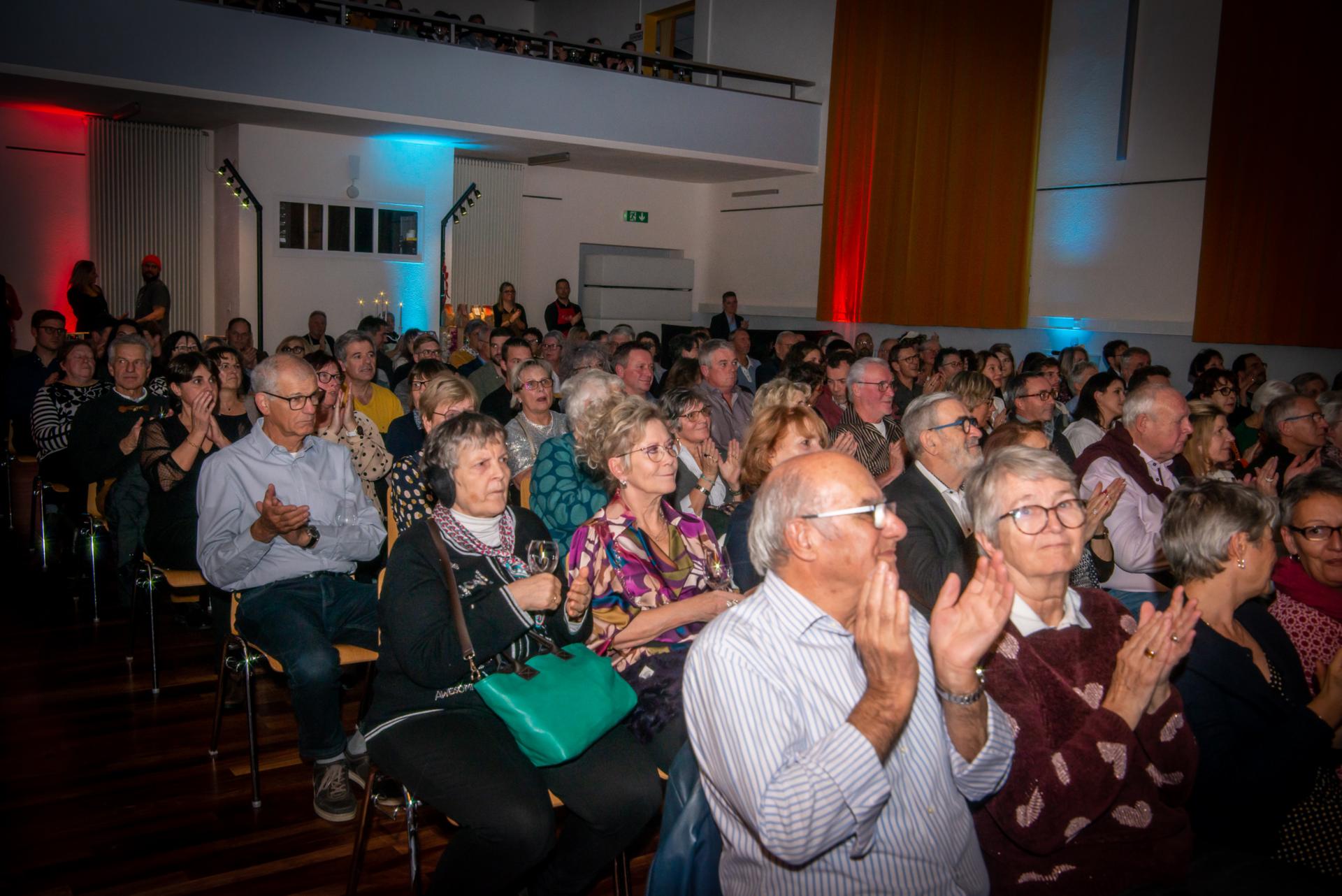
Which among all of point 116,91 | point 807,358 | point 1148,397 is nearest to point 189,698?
point 1148,397

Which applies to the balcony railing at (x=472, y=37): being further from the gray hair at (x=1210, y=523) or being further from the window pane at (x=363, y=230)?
the gray hair at (x=1210, y=523)

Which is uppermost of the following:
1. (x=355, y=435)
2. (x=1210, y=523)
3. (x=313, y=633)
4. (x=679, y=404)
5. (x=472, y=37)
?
(x=472, y=37)

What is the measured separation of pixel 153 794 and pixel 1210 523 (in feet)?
10.2

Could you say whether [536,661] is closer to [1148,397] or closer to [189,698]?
[189,698]

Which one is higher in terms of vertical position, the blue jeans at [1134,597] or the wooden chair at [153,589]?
the blue jeans at [1134,597]

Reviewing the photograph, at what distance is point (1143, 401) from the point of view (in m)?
3.59

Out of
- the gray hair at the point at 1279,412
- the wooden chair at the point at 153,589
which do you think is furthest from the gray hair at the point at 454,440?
the gray hair at the point at 1279,412

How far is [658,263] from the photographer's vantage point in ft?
48.2

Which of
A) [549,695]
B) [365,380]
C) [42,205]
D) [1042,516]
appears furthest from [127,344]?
[42,205]

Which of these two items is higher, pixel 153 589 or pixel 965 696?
pixel 965 696

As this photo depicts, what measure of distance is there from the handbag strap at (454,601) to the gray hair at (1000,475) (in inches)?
45.9

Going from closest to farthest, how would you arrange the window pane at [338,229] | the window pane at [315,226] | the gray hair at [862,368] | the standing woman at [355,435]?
1. the standing woman at [355,435]
2. the gray hair at [862,368]
3. the window pane at [315,226]
4. the window pane at [338,229]

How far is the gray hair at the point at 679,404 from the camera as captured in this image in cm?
387

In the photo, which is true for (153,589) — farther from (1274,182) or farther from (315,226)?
(1274,182)
